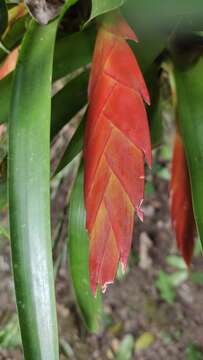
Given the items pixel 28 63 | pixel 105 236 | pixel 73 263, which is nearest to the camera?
pixel 105 236

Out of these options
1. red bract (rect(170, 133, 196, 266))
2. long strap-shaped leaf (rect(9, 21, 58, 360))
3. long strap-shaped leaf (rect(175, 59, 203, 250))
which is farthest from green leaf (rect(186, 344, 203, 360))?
long strap-shaped leaf (rect(9, 21, 58, 360))

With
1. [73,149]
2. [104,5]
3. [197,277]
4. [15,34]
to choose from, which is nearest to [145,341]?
[197,277]

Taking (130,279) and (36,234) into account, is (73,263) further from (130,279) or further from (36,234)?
(130,279)

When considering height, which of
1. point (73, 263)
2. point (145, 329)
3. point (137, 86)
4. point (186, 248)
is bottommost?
point (145, 329)

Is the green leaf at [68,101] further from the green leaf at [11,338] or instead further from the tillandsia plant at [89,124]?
the green leaf at [11,338]

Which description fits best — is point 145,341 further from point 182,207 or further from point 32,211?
point 32,211

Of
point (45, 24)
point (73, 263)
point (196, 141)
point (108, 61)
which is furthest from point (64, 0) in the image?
point (73, 263)

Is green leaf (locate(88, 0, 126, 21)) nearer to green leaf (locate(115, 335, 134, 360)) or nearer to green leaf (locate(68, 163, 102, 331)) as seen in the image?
green leaf (locate(68, 163, 102, 331))

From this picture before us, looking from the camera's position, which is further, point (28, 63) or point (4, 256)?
point (4, 256)
